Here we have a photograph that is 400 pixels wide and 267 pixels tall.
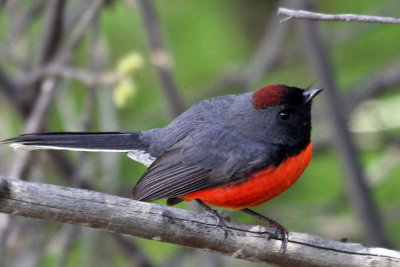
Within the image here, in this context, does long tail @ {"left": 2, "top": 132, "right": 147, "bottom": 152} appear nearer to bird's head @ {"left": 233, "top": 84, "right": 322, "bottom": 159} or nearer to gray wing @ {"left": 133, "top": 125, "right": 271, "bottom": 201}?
gray wing @ {"left": 133, "top": 125, "right": 271, "bottom": 201}

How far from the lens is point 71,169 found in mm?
5785

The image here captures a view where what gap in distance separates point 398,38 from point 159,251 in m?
2.84

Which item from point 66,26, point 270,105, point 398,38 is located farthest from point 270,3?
point 270,105

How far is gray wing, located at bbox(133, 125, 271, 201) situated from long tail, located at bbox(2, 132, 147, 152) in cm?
30

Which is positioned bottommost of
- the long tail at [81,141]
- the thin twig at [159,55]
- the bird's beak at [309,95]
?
the long tail at [81,141]

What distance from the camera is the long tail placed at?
13.6 ft

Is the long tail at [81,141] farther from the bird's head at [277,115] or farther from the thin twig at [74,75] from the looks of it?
the bird's head at [277,115]

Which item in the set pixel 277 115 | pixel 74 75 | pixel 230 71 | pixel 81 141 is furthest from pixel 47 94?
pixel 230 71

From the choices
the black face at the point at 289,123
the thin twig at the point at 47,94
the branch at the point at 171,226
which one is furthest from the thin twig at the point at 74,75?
the branch at the point at 171,226

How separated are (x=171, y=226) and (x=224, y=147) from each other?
1065 mm

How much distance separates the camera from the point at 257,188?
13.3ft

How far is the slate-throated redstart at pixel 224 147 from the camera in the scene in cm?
411

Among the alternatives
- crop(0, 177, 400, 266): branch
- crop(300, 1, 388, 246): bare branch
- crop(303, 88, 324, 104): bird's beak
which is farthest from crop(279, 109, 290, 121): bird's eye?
crop(300, 1, 388, 246): bare branch

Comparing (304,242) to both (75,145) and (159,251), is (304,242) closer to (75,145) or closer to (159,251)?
(75,145)
